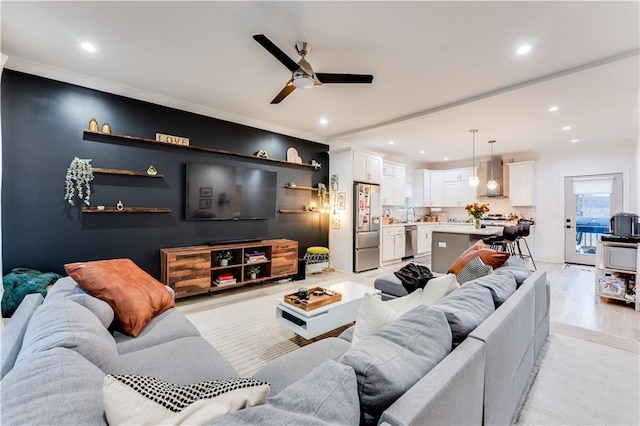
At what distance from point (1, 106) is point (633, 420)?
5.92 m

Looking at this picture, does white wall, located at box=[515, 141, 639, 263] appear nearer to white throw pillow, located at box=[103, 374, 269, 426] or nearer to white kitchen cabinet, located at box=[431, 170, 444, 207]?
white kitchen cabinet, located at box=[431, 170, 444, 207]

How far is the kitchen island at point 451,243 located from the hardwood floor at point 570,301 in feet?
3.34

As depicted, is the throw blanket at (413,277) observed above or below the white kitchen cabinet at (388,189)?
below

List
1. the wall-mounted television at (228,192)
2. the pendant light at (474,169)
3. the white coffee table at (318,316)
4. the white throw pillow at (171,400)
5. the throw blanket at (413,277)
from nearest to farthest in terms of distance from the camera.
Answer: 1. the white throw pillow at (171,400)
2. the white coffee table at (318,316)
3. the throw blanket at (413,277)
4. the wall-mounted television at (228,192)
5. the pendant light at (474,169)

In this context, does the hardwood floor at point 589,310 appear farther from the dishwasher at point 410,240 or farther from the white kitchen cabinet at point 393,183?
the white kitchen cabinet at point 393,183

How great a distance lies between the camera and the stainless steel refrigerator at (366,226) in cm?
559

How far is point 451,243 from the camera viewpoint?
502cm

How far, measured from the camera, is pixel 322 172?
5930mm

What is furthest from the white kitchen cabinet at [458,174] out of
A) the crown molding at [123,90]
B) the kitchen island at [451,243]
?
the crown molding at [123,90]

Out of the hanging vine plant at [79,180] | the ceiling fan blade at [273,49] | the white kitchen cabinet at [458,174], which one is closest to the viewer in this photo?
the ceiling fan blade at [273,49]

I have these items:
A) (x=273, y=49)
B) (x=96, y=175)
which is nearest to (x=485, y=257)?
(x=273, y=49)

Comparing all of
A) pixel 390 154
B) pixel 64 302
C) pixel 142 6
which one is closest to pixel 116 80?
pixel 142 6

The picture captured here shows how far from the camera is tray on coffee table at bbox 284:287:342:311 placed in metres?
2.42

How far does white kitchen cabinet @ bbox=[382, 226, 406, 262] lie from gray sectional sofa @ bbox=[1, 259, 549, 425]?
431cm
